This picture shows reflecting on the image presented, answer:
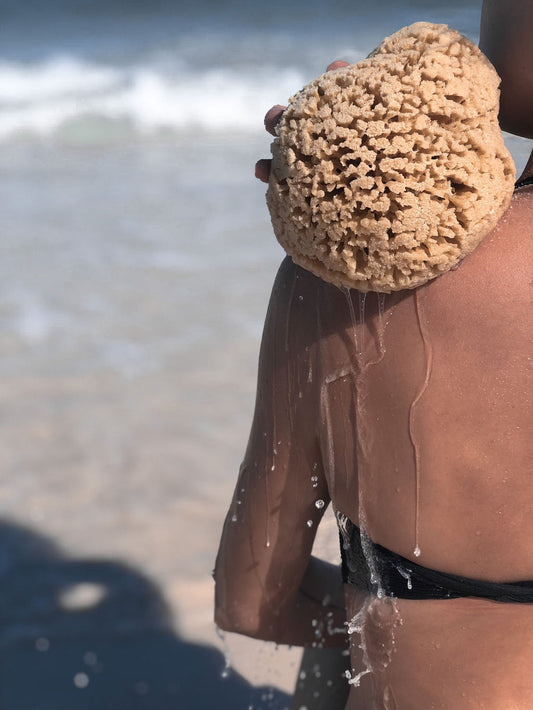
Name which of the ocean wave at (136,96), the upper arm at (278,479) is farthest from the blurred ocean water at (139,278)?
the upper arm at (278,479)

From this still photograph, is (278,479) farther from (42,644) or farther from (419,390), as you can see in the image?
(42,644)

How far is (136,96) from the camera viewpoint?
29.3 feet

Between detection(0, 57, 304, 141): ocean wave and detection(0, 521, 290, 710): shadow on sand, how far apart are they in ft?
18.6

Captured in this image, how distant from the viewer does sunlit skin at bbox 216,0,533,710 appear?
3.11ft

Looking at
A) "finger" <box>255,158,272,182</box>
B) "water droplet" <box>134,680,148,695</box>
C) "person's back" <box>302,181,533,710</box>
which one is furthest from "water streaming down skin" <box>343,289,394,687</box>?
"water droplet" <box>134,680,148,695</box>

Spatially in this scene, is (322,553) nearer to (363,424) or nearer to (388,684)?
(388,684)

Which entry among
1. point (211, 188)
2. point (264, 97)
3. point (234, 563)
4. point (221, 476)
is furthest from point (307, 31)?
point (234, 563)

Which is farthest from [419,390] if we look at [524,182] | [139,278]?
[139,278]

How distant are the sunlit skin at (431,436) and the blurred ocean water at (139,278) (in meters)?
1.80

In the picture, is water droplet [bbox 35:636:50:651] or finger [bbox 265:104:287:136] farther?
water droplet [bbox 35:636:50:651]

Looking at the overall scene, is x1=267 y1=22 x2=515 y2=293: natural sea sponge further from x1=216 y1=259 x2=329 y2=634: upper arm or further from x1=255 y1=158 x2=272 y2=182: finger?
x1=216 y1=259 x2=329 y2=634: upper arm

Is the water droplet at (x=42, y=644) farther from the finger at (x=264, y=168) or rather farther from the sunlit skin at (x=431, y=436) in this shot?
the finger at (x=264, y=168)

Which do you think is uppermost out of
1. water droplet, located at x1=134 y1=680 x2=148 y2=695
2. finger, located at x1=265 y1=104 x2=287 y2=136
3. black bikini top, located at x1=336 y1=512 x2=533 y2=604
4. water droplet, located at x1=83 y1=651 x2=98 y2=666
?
finger, located at x1=265 y1=104 x2=287 y2=136

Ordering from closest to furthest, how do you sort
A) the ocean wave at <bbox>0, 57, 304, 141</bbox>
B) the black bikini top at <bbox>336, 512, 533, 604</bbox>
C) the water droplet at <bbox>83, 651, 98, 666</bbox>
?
1. the black bikini top at <bbox>336, 512, 533, 604</bbox>
2. the water droplet at <bbox>83, 651, 98, 666</bbox>
3. the ocean wave at <bbox>0, 57, 304, 141</bbox>
